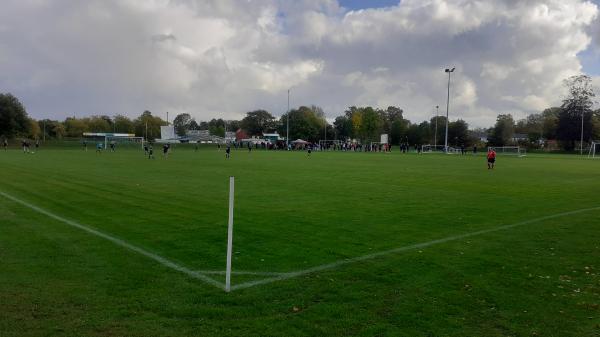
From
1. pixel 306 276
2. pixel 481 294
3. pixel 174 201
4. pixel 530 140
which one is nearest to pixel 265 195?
pixel 174 201

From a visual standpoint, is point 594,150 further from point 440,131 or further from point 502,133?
point 440,131

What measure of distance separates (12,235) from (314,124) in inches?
5357

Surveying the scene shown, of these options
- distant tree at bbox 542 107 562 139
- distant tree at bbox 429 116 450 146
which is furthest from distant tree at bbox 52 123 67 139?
distant tree at bbox 542 107 562 139

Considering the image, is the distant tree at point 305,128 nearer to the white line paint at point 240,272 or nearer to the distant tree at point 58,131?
the distant tree at point 58,131

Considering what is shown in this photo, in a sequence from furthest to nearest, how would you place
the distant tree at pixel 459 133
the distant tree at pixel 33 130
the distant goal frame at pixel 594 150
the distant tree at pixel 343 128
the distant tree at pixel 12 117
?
1. the distant tree at pixel 343 128
2. the distant tree at pixel 459 133
3. the distant tree at pixel 33 130
4. the distant tree at pixel 12 117
5. the distant goal frame at pixel 594 150

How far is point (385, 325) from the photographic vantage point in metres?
4.96

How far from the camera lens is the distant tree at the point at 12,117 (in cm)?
8694

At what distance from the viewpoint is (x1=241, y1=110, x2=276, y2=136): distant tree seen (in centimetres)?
17900

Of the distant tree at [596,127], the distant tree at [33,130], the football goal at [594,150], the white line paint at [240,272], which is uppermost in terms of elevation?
the distant tree at [596,127]

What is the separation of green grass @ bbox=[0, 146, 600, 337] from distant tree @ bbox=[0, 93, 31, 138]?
3517 inches

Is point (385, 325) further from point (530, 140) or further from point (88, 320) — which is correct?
point (530, 140)

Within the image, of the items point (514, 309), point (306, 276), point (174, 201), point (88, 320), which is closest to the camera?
point (88, 320)

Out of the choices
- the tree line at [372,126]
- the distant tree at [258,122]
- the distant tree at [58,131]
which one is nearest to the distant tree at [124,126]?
the tree line at [372,126]

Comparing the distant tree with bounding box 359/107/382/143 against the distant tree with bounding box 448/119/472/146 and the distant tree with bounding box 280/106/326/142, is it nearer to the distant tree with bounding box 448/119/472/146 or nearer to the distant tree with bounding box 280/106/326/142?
the distant tree with bounding box 280/106/326/142
